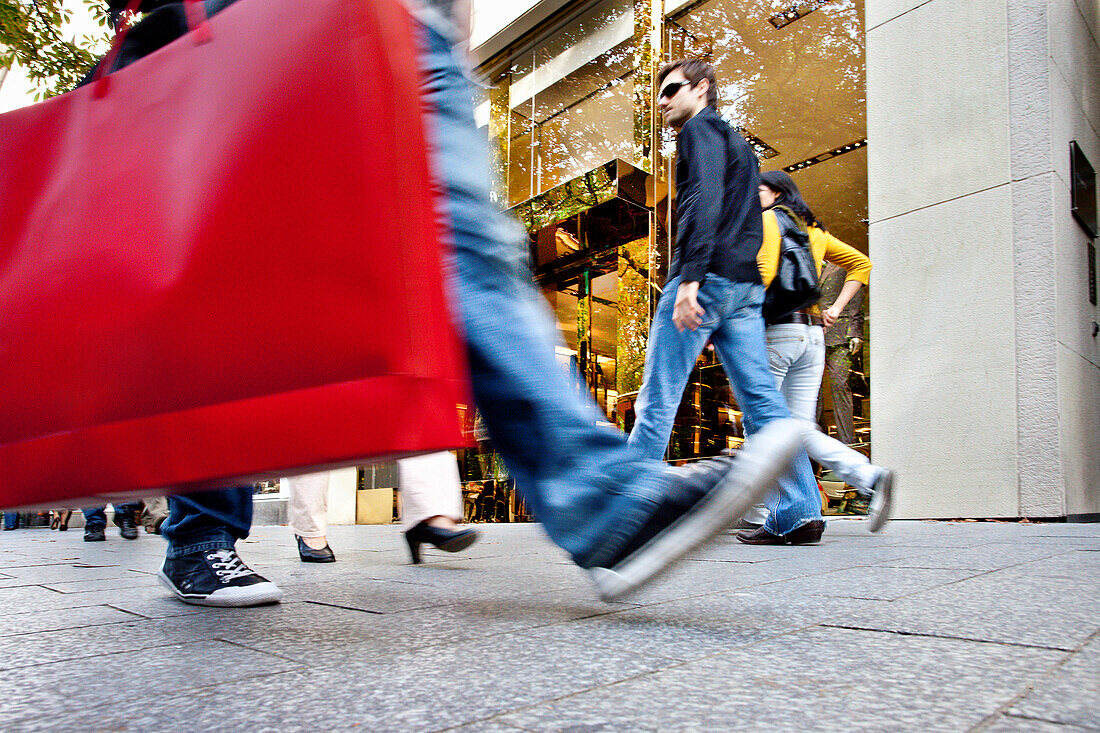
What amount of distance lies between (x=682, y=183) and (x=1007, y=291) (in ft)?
10.9

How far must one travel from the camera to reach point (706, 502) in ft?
4.33

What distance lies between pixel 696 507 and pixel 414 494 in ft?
6.64

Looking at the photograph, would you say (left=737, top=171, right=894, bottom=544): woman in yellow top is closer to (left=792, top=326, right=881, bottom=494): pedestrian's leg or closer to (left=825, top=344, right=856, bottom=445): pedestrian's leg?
(left=792, top=326, right=881, bottom=494): pedestrian's leg

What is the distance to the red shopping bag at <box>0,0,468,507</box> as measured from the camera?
0.97 meters

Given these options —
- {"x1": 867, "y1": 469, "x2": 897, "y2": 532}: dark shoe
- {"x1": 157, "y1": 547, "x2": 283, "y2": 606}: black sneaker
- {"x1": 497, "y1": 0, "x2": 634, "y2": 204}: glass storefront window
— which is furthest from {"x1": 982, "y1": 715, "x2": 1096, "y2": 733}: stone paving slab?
{"x1": 497, "y1": 0, "x2": 634, "y2": 204}: glass storefront window

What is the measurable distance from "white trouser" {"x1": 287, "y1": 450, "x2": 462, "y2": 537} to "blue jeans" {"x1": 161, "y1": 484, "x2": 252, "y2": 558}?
39.3 inches

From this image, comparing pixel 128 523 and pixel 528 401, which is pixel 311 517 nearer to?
pixel 528 401

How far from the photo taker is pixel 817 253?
4.13 m

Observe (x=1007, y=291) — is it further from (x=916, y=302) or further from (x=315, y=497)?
(x=315, y=497)

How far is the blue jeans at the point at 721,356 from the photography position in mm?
3115

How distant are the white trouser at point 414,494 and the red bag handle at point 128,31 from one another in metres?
1.94

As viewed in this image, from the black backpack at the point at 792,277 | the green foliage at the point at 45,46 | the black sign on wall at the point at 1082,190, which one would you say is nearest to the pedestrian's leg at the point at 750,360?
the black backpack at the point at 792,277

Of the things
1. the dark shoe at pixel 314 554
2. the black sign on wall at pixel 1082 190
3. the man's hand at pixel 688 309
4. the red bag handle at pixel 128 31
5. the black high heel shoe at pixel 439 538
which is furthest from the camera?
the black sign on wall at pixel 1082 190

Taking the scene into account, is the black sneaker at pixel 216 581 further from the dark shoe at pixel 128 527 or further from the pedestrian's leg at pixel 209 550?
the dark shoe at pixel 128 527
